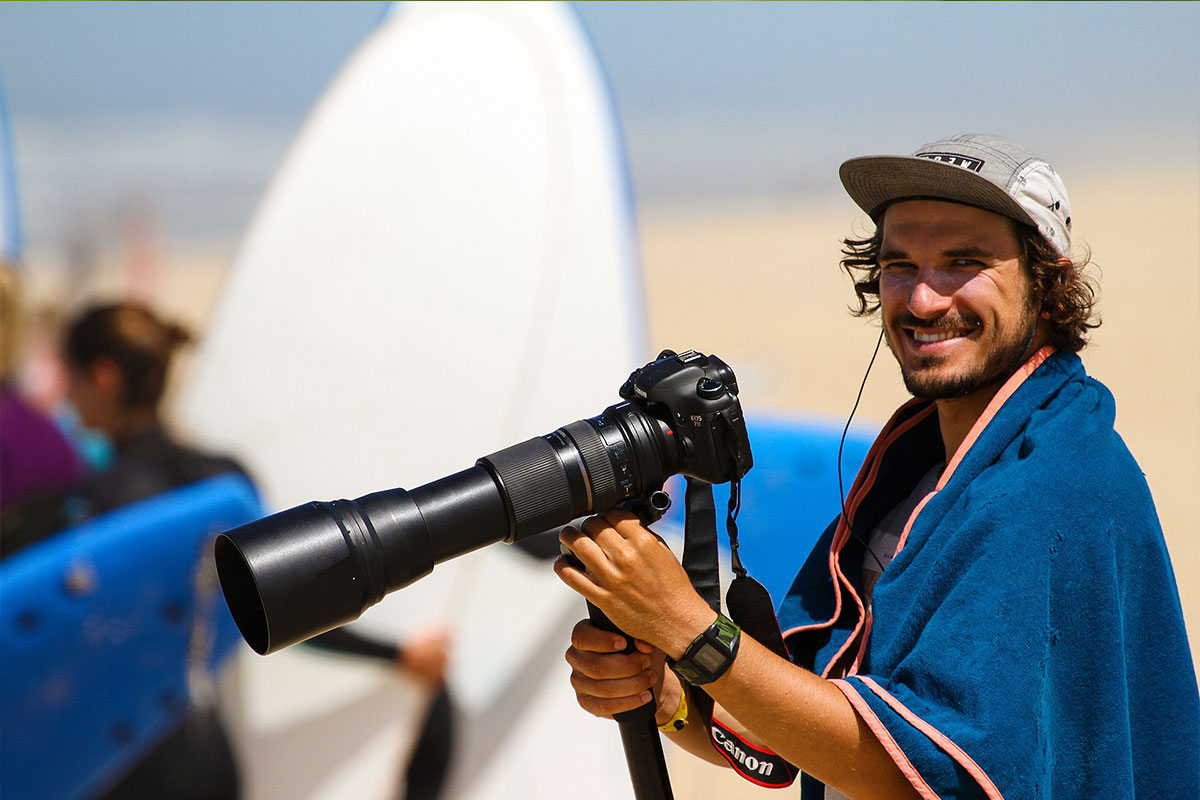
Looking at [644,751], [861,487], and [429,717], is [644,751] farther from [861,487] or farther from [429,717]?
[429,717]

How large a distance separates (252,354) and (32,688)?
32.7 inches

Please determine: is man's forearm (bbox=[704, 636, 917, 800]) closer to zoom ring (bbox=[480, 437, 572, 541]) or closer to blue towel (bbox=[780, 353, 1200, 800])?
blue towel (bbox=[780, 353, 1200, 800])

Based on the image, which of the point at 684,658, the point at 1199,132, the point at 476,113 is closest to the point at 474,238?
the point at 476,113

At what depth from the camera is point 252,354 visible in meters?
2.42

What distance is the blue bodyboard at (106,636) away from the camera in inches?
82.4

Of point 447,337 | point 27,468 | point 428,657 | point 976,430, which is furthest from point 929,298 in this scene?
point 27,468

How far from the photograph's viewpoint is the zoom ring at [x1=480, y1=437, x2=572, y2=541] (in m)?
1.00

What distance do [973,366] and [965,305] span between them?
60 mm

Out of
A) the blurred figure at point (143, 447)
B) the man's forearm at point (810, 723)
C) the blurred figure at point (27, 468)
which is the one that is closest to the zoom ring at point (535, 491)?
the man's forearm at point (810, 723)

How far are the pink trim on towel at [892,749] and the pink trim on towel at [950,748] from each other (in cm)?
2

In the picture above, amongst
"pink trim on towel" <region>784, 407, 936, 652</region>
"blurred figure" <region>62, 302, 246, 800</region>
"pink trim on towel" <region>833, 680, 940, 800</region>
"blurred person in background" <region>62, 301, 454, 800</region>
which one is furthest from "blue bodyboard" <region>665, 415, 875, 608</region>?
"blurred figure" <region>62, 302, 246, 800</region>

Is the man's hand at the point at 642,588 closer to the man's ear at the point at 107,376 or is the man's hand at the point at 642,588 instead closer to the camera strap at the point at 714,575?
the camera strap at the point at 714,575

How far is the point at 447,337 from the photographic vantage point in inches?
87.9

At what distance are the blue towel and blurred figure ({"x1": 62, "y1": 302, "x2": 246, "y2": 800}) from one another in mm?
1801
